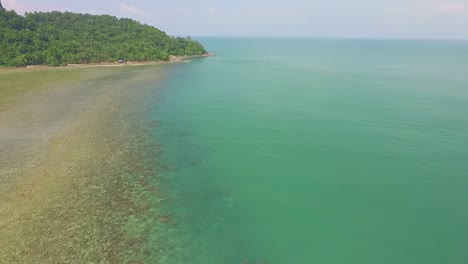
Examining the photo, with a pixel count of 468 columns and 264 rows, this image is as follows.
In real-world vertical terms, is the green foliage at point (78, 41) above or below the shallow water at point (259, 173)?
above

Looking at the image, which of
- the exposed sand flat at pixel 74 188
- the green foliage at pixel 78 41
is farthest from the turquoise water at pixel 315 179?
the green foliage at pixel 78 41

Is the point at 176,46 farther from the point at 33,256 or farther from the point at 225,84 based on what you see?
the point at 33,256

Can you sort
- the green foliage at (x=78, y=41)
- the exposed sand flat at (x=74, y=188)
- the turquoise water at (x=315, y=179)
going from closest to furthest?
the exposed sand flat at (x=74, y=188) → the turquoise water at (x=315, y=179) → the green foliage at (x=78, y=41)

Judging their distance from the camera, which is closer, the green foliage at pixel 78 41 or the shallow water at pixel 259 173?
the shallow water at pixel 259 173

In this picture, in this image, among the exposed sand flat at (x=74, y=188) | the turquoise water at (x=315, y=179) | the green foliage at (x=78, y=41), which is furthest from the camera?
the green foliage at (x=78, y=41)

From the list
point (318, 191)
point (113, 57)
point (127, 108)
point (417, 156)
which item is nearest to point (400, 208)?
point (318, 191)

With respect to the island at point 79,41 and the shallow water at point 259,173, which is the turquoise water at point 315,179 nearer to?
the shallow water at point 259,173

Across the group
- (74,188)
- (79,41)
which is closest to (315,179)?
(74,188)

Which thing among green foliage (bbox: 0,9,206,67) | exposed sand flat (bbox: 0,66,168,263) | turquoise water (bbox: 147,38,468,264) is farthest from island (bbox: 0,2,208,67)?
turquoise water (bbox: 147,38,468,264)

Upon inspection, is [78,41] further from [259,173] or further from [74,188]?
[259,173]
